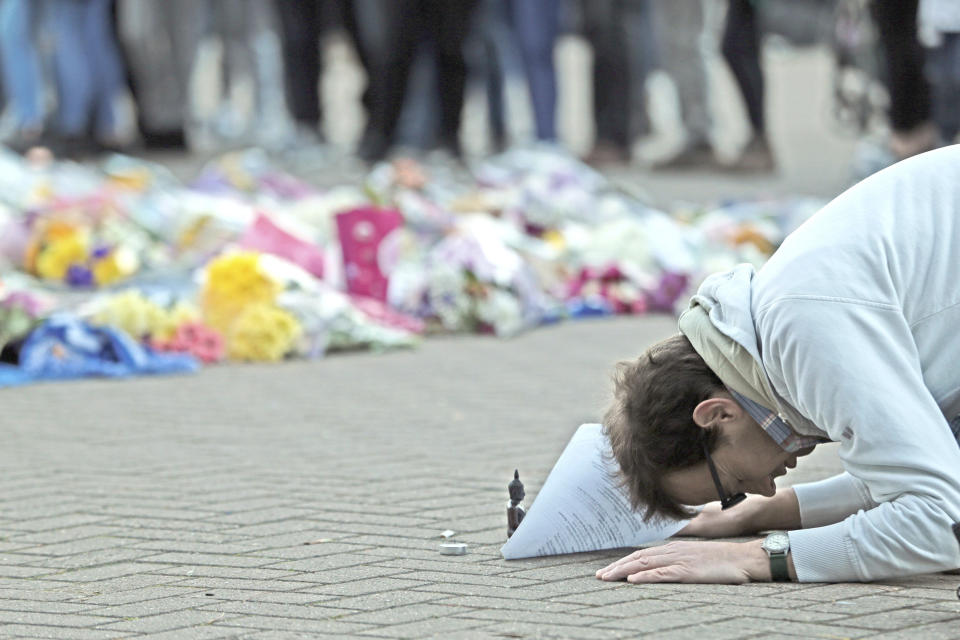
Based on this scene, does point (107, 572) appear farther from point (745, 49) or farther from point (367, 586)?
point (745, 49)

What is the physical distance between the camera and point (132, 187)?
35.7 ft

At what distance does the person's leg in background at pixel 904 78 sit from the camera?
1134cm

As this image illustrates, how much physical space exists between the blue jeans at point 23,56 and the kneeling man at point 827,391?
12400 millimetres

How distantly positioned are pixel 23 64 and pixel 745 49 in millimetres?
6053

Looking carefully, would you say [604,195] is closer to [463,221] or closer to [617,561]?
[463,221]

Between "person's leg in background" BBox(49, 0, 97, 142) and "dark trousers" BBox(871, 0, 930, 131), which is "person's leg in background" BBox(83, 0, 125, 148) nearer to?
"person's leg in background" BBox(49, 0, 97, 142)

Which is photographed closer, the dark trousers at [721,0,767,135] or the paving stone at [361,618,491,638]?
the paving stone at [361,618,491,638]

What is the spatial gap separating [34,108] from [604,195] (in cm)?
637

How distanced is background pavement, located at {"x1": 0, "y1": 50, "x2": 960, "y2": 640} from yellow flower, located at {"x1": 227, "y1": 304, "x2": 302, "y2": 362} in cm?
13

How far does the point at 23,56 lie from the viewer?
15305 millimetres

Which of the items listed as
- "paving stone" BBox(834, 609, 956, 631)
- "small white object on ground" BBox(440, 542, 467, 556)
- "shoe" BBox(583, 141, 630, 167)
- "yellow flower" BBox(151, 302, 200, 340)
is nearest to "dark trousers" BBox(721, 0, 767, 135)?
"shoe" BBox(583, 141, 630, 167)

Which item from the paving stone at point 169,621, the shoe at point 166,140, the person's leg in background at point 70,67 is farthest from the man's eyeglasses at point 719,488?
the shoe at point 166,140

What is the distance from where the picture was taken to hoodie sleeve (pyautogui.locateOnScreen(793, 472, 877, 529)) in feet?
13.6

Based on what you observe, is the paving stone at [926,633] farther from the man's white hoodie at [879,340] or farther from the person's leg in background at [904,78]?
the person's leg in background at [904,78]
